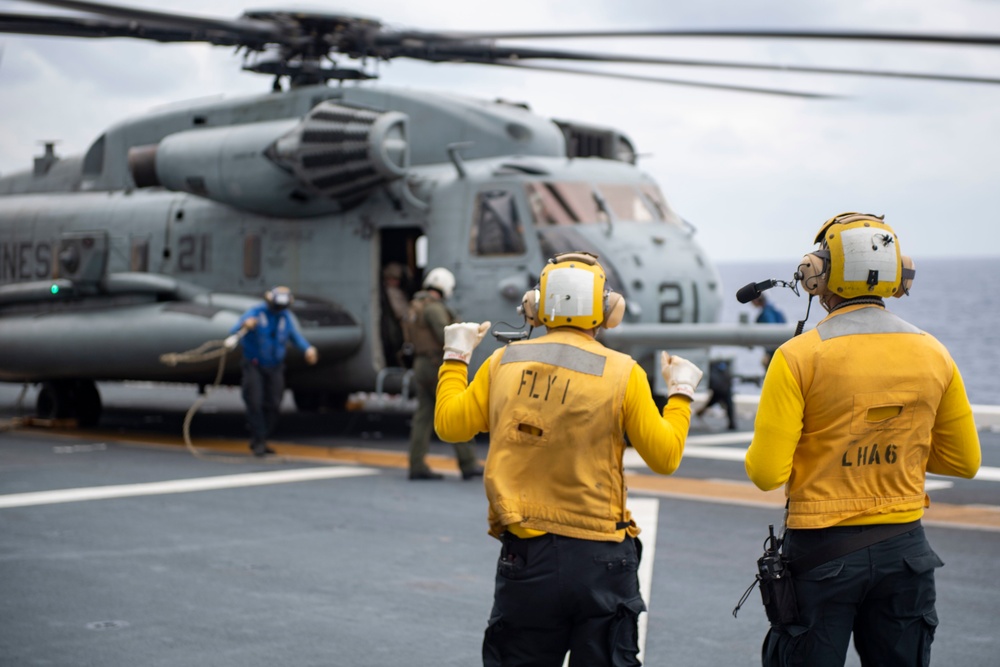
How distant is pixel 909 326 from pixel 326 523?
595cm

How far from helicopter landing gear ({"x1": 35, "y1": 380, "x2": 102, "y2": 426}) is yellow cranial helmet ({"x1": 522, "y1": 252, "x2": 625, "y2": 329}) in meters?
12.5

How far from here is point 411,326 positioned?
37.2 feet

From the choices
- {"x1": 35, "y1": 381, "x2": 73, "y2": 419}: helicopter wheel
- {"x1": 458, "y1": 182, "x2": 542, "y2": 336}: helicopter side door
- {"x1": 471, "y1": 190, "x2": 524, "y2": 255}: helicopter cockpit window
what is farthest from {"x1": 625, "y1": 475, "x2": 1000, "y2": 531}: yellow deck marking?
{"x1": 35, "y1": 381, "x2": 73, "y2": 419}: helicopter wheel

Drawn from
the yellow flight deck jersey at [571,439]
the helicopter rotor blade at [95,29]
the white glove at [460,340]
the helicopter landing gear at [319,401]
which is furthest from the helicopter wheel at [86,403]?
the yellow flight deck jersey at [571,439]

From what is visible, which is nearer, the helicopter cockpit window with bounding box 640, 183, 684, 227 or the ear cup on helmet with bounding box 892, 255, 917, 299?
the ear cup on helmet with bounding box 892, 255, 917, 299

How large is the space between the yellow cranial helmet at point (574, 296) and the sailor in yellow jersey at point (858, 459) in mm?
581

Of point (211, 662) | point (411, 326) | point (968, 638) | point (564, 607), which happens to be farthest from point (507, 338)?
point (411, 326)

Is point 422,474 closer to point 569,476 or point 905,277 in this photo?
point 569,476

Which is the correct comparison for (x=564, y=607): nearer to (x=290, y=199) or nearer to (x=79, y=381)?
(x=290, y=199)

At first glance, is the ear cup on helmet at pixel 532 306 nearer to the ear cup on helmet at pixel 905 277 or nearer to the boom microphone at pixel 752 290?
the boom microphone at pixel 752 290

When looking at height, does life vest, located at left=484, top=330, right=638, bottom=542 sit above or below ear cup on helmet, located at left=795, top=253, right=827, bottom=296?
below

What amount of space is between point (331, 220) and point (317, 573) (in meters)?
7.24

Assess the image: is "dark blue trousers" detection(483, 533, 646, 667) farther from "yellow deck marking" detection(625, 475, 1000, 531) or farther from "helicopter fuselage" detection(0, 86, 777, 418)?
"helicopter fuselage" detection(0, 86, 777, 418)

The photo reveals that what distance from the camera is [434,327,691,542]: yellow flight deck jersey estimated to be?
3.93m
